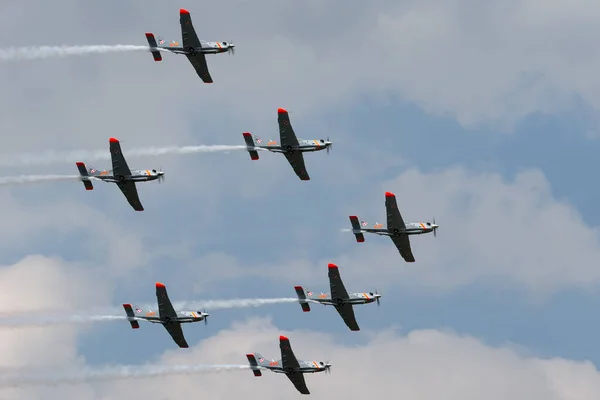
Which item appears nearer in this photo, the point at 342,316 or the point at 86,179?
the point at 86,179

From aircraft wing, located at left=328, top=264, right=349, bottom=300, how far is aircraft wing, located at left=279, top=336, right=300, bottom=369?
7.69 meters

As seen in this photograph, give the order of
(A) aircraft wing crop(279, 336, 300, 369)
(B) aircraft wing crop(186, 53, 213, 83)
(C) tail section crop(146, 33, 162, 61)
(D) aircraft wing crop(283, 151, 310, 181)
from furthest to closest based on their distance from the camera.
A: (D) aircraft wing crop(283, 151, 310, 181) < (B) aircraft wing crop(186, 53, 213, 83) < (A) aircraft wing crop(279, 336, 300, 369) < (C) tail section crop(146, 33, 162, 61)

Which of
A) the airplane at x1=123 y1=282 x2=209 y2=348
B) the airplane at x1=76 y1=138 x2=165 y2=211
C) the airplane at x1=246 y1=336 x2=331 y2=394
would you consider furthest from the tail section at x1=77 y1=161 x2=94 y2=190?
the airplane at x1=246 y1=336 x2=331 y2=394

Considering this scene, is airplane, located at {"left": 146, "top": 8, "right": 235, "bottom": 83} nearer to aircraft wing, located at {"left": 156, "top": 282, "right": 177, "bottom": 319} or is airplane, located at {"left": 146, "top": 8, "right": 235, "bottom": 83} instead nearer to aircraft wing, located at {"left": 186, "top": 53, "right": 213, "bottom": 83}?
aircraft wing, located at {"left": 186, "top": 53, "right": 213, "bottom": 83}

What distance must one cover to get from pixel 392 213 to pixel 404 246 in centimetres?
545

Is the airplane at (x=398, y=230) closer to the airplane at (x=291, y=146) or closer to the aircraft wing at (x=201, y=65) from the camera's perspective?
the airplane at (x=291, y=146)

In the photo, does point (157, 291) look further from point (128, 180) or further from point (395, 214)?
point (395, 214)

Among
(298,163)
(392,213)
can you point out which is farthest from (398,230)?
(298,163)

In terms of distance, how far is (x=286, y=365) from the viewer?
167500 millimetres

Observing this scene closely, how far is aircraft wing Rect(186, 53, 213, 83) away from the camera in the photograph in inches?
6535

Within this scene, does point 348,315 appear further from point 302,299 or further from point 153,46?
point 153,46

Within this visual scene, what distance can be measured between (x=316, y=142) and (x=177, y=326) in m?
23.5

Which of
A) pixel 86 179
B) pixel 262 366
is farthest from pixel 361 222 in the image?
pixel 86 179

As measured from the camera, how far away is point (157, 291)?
164 metres
